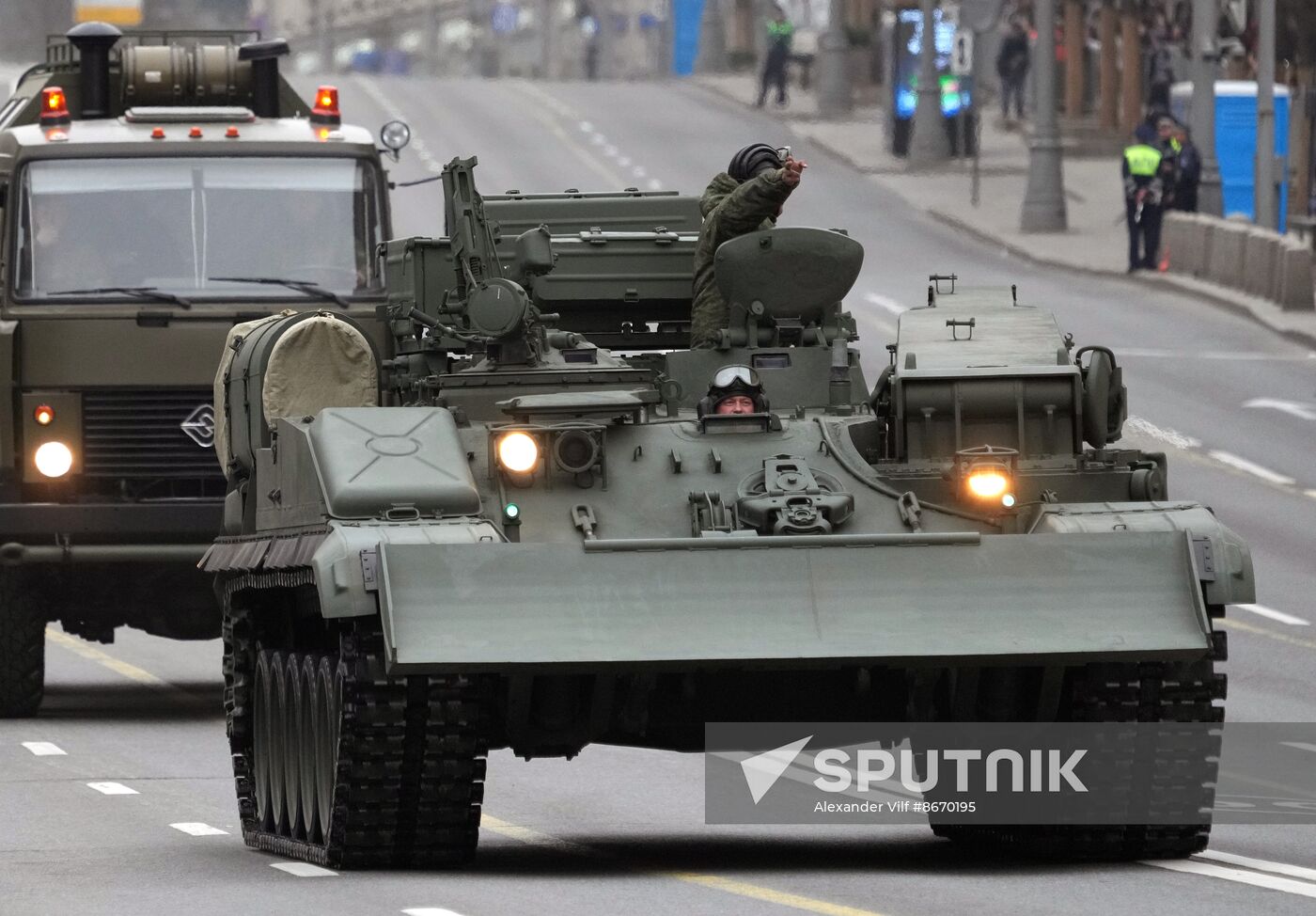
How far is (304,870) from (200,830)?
2104 mm

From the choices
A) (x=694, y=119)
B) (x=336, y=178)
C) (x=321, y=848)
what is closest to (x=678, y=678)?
(x=321, y=848)

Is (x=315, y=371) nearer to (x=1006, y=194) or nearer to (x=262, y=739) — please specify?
(x=262, y=739)

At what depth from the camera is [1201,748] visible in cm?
1300

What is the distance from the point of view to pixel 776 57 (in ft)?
232

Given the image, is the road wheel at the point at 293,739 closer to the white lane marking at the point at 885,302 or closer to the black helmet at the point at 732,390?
the black helmet at the point at 732,390

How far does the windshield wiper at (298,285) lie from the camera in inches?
802

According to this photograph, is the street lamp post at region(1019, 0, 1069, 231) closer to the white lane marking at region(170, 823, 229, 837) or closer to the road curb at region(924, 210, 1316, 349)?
the road curb at region(924, 210, 1316, 349)

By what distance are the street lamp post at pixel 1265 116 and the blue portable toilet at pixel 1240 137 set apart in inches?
133

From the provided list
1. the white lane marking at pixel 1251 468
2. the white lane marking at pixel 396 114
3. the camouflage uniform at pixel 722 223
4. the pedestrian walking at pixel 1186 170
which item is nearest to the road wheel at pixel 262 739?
the camouflage uniform at pixel 722 223

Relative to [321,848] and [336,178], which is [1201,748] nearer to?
[321,848]

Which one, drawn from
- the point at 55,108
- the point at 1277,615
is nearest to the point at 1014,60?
the point at 1277,615

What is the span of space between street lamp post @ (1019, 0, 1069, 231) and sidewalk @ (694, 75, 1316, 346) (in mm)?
344

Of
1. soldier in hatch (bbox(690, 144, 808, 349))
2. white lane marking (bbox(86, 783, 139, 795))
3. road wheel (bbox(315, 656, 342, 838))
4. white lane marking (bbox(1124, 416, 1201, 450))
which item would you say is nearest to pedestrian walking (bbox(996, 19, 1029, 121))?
white lane marking (bbox(1124, 416, 1201, 450))

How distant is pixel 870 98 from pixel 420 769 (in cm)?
6472
